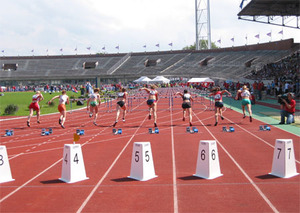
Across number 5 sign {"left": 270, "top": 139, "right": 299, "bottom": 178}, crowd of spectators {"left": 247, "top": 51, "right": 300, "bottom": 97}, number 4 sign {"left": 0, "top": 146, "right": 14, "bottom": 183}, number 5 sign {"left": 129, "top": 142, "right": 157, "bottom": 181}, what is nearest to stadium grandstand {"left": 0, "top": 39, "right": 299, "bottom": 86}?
crowd of spectators {"left": 247, "top": 51, "right": 300, "bottom": 97}

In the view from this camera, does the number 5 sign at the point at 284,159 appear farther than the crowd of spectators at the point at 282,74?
No

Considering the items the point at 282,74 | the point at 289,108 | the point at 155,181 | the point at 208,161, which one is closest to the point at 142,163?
the point at 155,181

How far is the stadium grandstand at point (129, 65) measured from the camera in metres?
66.4

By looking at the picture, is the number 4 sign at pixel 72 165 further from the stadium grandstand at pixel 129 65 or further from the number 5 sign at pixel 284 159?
the stadium grandstand at pixel 129 65

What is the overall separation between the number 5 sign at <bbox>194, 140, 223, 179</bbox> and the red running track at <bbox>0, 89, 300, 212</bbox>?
0.18m

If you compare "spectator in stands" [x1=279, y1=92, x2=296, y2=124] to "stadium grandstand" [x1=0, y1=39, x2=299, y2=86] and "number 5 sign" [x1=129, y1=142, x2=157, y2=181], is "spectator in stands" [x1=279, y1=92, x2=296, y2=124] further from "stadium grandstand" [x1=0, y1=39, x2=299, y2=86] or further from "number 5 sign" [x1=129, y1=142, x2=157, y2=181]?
"stadium grandstand" [x1=0, y1=39, x2=299, y2=86]

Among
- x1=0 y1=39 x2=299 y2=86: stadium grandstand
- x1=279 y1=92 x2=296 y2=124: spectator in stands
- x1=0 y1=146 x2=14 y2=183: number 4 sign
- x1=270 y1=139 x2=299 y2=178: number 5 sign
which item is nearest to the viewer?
x1=270 y1=139 x2=299 y2=178: number 5 sign

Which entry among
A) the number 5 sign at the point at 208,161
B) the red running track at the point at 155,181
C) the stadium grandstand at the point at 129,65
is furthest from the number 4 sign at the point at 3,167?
the stadium grandstand at the point at 129,65

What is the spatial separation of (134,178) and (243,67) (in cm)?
5687

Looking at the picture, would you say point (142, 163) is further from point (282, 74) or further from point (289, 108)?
point (282, 74)

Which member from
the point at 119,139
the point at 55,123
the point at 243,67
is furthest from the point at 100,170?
the point at 243,67

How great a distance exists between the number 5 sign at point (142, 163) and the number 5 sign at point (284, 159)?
8.78 feet

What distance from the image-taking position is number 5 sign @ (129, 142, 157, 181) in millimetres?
7504

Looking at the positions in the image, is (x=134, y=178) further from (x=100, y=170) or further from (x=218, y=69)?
(x=218, y=69)
